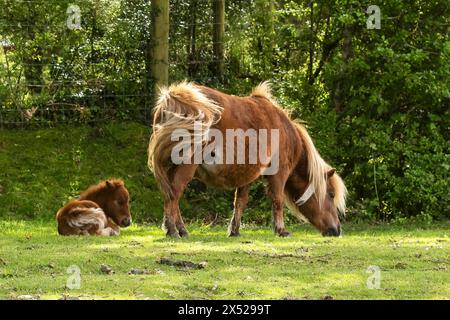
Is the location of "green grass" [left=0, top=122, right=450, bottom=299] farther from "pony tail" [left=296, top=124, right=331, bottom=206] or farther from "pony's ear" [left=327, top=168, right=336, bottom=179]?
"pony's ear" [left=327, top=168, right=336, bottom=179]

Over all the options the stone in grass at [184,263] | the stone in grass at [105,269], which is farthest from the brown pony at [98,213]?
the stone in grass at [105,269]

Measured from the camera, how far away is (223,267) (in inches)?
384

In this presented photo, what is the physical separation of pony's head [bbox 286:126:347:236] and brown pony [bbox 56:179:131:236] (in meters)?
2.32

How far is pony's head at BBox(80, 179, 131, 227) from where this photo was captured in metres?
13.3

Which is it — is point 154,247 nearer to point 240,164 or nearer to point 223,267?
point 223,267

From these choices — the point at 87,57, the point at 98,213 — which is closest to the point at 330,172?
the point at 98,213

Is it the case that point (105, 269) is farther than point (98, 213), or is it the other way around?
point (98, 213)

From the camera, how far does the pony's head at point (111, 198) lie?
1330 cm

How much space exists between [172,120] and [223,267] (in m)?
2.78

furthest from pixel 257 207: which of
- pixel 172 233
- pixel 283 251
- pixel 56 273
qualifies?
pixel 56 273
